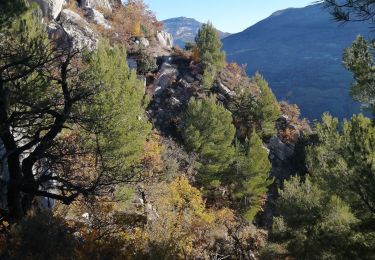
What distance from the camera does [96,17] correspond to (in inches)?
1852

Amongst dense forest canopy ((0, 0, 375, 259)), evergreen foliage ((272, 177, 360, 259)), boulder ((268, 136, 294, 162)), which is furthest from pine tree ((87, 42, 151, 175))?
boulder ((268, 136, 294, 162))

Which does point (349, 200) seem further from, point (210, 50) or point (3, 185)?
point (210, 50)

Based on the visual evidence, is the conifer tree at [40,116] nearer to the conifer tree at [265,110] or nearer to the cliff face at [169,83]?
the cliff face at [169,83]

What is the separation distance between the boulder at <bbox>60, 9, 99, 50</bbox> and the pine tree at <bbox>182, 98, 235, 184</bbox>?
1323 cm

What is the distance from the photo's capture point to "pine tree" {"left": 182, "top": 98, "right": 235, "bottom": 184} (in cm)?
3259

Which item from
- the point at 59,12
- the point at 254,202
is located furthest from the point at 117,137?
the point at 59,12

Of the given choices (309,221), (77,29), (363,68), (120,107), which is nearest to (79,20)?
(77,29)

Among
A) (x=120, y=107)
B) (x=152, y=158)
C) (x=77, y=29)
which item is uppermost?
(x=77, y=29)

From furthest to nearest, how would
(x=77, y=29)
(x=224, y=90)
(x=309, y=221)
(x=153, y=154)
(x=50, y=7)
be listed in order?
(x=224, y=90), (x=77, y=29), (x=50, y=7), (x=153, y=154), (x=309, y=221)

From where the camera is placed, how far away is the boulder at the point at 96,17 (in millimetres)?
46438

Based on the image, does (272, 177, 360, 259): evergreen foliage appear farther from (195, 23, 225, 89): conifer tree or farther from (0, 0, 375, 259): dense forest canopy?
(195, 23, 225, 89): conifer tree

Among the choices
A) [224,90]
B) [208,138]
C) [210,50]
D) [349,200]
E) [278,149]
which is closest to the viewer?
[349,200]

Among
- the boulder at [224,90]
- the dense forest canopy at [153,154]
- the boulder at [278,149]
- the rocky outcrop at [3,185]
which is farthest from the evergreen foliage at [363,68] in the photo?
the boulder at [224,90]

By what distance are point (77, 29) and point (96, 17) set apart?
8.36 m
